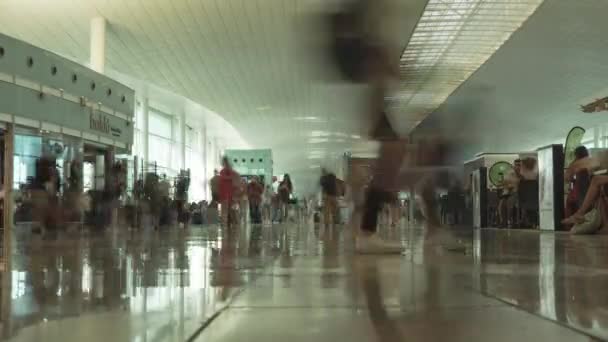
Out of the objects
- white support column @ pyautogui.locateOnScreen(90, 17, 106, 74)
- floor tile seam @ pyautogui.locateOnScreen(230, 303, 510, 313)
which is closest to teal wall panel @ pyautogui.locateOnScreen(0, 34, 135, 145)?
white support column @ pyautogui.locateOnScreen(90, 17, 106, 74)

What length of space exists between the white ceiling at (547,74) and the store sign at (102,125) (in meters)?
8.43

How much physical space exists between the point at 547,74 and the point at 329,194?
767 inches

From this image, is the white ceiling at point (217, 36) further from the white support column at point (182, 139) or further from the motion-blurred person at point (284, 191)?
the white support column at point (182, 139)

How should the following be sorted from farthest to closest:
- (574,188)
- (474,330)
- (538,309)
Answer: (574,188)
(538,309)
(474,330)

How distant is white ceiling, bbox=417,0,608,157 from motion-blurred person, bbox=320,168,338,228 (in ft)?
14.0

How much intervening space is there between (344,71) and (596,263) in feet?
7.50

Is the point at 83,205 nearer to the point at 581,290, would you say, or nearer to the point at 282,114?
the point at 581,290

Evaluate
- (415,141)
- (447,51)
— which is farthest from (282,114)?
(415,141)

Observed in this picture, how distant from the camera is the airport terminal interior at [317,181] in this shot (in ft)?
7.64

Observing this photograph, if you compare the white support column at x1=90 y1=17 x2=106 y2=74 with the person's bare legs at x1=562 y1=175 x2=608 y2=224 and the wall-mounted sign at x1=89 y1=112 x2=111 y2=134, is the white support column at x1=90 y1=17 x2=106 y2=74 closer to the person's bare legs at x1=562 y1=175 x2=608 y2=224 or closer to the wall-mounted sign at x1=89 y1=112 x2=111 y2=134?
the wall-mounted sign at x1=89 y1=112 x2=111 y2=134

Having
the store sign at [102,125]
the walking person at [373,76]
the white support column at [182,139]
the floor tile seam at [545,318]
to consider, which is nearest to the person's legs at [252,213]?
the store sign at [102,125]

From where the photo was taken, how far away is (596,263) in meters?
4.48

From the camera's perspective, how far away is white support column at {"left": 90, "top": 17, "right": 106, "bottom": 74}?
2362cm

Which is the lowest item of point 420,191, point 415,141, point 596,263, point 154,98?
point 596,263
